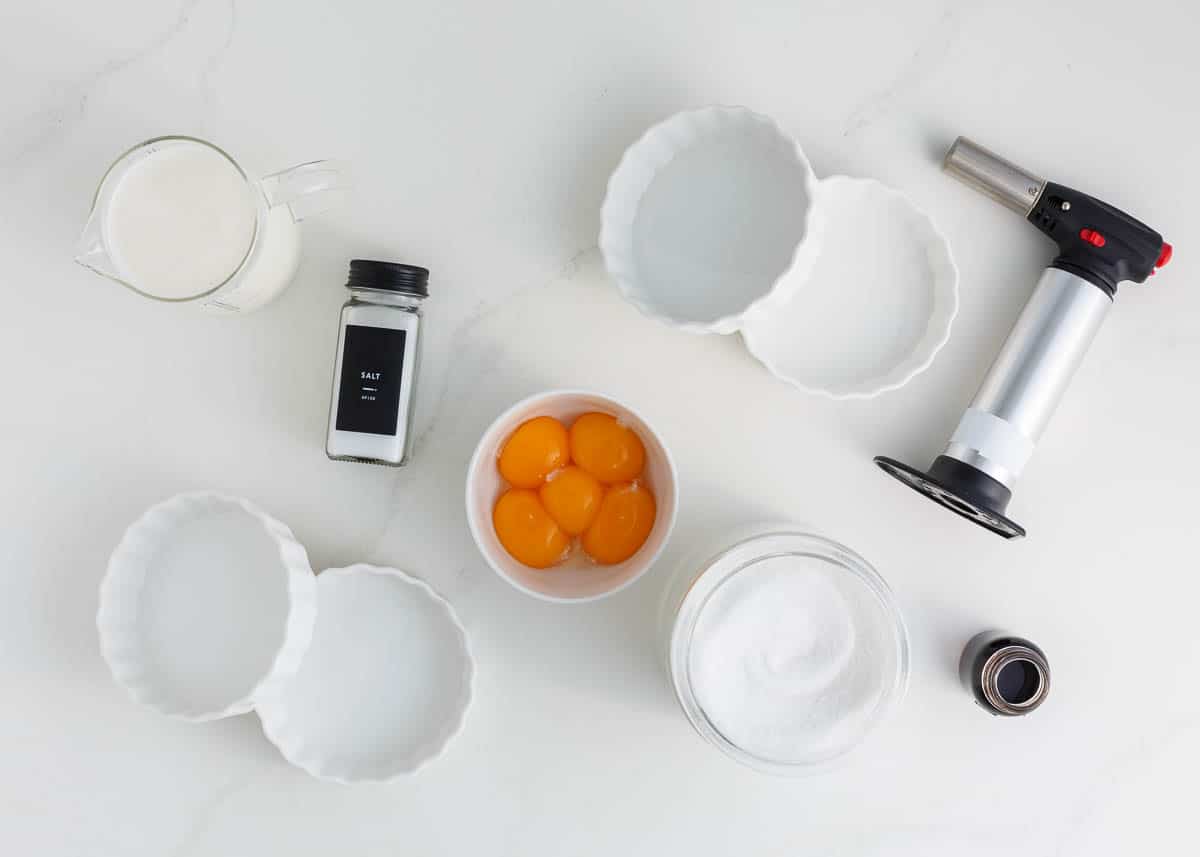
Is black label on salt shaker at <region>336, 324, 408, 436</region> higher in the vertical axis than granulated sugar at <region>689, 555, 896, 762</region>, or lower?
higher

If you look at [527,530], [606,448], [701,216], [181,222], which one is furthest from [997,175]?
[181,222]

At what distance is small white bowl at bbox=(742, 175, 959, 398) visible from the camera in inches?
34.0

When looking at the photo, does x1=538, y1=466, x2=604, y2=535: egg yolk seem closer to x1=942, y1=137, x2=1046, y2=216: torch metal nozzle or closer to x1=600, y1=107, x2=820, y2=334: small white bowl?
x1=600, y1=107, x2=820, y2=334: small white bowl

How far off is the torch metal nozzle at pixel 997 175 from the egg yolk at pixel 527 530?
0.55 metres

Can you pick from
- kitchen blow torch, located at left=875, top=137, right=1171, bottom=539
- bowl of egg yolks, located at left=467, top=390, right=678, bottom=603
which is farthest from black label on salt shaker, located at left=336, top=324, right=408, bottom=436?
kitchen blow torch, located at left=875, top=137, right=1171, bottom=539

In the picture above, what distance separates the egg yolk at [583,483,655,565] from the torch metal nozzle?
0.47 metres

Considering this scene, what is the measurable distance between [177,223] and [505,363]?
0.33 metres

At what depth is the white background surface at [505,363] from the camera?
0.89m

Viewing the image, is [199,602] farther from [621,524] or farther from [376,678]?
[621,524]

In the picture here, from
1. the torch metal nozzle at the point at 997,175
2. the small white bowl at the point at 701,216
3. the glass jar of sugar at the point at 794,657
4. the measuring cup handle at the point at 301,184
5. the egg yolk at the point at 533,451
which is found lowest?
the glass jar of sugar at the point at 794,657

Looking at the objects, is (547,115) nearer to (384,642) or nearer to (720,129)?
(720,129)

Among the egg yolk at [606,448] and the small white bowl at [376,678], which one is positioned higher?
the egg yolk at [606,448]

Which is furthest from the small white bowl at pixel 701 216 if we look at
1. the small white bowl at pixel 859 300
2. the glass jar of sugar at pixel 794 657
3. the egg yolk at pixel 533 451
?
the glass jar of sugar at pixel 794 657

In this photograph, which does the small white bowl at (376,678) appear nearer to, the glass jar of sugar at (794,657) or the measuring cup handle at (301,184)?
the glass jar of sugar at (794,657)
